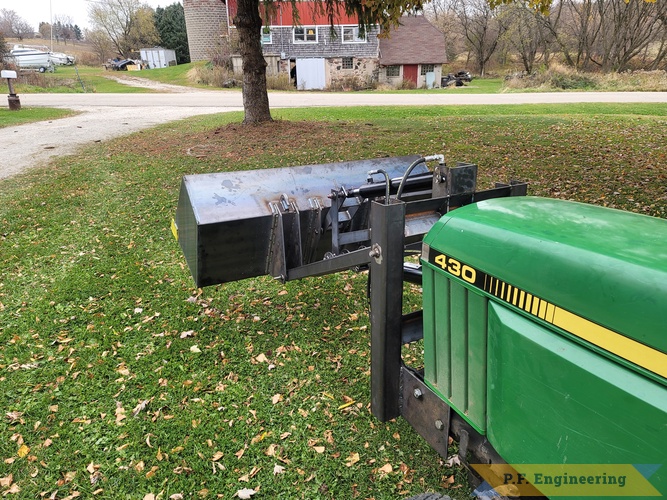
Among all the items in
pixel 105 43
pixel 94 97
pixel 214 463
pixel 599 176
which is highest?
pixel 105 43

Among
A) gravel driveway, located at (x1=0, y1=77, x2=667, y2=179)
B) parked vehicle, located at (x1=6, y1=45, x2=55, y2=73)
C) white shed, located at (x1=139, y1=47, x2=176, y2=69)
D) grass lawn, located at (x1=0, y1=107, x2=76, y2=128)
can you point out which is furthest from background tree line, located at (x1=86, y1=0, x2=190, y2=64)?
grass lawn, located at (x1=0, y1=107, x2=76, y2=128)

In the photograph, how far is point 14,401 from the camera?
332cm

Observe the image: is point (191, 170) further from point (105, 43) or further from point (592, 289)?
point (105, 43)

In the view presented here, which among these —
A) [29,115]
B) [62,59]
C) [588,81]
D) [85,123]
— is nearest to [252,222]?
[85,123]

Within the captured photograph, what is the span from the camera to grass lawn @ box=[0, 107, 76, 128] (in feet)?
54.5

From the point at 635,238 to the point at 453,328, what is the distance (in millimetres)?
720

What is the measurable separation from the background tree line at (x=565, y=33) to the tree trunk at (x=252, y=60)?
1098 inches

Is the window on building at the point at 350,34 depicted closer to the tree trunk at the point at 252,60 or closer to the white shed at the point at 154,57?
the tree trunk at the point at 252,60

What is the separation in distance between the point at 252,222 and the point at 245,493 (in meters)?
1.74

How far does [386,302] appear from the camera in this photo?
214 centimetres

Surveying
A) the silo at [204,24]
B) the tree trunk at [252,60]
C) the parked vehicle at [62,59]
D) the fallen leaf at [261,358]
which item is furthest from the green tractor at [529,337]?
the parked vehicle at [62,59]

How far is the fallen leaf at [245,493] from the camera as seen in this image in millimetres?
2572

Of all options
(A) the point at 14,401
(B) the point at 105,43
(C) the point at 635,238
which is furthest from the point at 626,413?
(B) the point at 105,43

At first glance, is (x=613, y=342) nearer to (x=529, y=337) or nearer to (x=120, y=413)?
(x=529, y=337)
